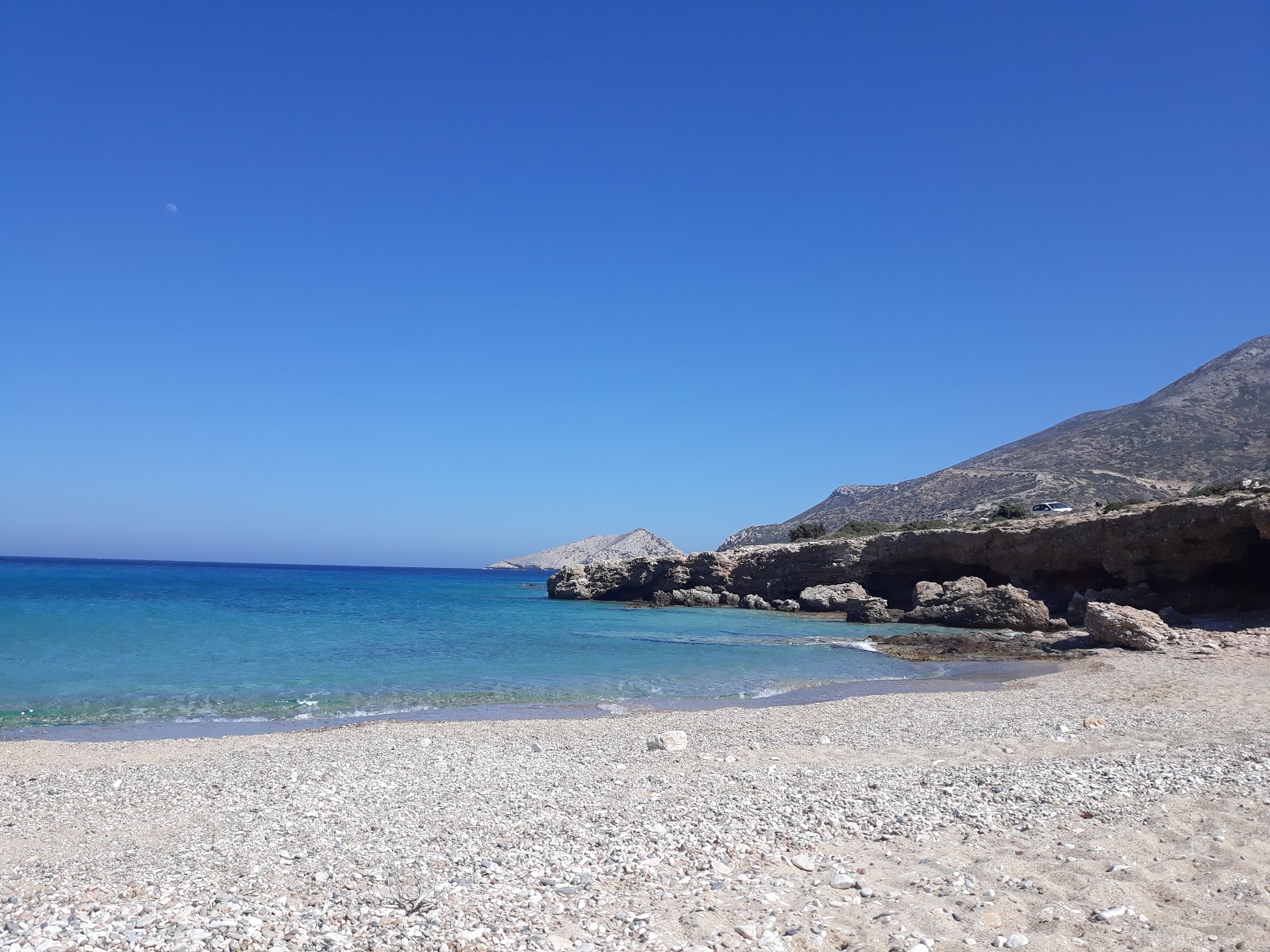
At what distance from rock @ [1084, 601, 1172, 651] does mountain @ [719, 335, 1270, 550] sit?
90.3 ft

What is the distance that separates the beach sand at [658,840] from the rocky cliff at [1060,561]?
832 inches

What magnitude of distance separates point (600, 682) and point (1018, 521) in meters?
26.7

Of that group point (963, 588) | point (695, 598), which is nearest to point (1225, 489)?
point (963, 588)

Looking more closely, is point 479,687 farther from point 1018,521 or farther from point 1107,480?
point 1107,480

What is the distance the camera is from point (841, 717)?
43.7 ft

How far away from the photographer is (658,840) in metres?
6.37

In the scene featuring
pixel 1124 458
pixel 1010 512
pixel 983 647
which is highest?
pixel 1124 458

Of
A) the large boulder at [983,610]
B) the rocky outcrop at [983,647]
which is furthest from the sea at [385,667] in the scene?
the large boulder at [983,610]

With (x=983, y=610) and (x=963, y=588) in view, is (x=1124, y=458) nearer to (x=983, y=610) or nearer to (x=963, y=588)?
(x=963, y=588)

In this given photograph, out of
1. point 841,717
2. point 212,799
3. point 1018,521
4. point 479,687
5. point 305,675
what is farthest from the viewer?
point 1018,521

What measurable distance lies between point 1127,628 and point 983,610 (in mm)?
9231

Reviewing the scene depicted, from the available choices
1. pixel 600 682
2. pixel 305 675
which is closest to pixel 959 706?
pixel 600 682

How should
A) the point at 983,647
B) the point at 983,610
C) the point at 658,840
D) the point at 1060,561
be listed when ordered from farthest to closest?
the point at 1060,561 → the point at 983,610 → the point at 983,647 → the point at 658,840

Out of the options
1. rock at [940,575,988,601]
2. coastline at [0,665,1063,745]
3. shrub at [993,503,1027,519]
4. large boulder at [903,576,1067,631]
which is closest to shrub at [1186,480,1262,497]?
large boulder at [903,576,1067,631]
